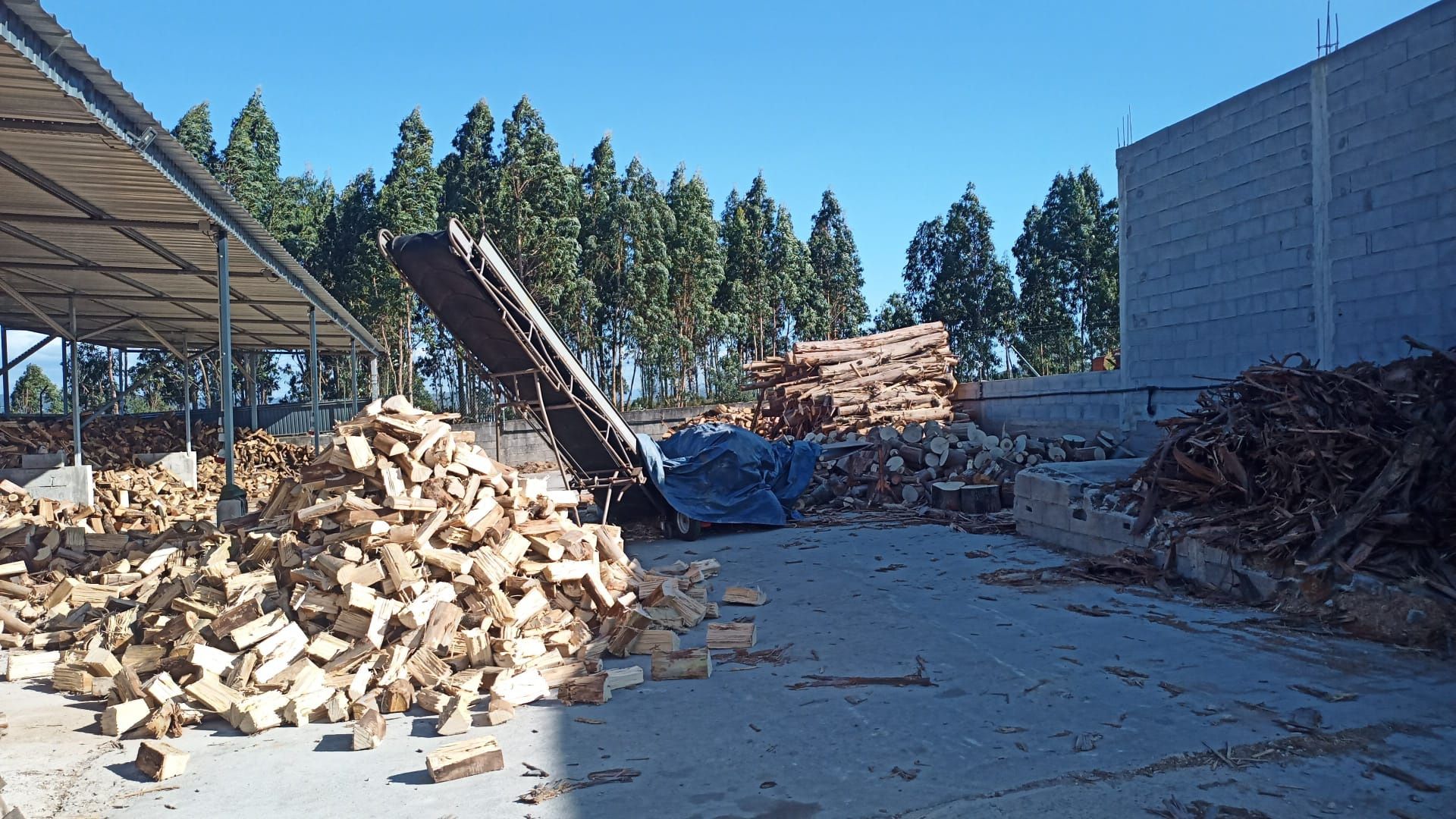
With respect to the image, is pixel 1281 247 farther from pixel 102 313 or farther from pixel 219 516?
pixel 102 313

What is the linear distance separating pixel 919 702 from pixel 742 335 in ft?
100

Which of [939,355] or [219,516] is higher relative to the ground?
[939,355]

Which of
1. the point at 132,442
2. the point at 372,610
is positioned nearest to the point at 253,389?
the point at 132,442

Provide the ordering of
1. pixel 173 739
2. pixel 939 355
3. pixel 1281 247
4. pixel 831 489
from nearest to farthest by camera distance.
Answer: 1. pixel 173 739
2. pixel 1281 247
3. pixel 831 489
4. pixel 939 355

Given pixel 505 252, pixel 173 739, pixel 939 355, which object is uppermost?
pixel 505 252

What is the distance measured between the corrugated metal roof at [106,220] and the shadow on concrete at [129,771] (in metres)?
4.00

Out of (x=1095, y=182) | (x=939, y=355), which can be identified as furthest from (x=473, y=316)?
(x=1095, y=182)

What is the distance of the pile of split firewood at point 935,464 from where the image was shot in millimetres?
13562

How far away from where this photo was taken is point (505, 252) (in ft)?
87.5

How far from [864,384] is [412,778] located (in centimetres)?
1483

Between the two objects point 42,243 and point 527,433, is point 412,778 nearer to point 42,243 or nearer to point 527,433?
point 42,243

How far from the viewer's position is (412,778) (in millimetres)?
4219

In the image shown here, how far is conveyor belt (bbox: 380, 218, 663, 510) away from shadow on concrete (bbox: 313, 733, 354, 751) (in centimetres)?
546

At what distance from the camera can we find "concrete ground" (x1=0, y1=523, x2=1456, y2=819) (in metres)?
3.82
